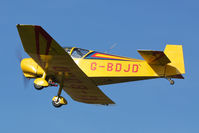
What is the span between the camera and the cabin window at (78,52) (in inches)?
579

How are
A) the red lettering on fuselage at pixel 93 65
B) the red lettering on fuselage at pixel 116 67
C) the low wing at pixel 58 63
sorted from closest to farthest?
the low wing at pixel 58 63
the red lettering on fuselage at pixel 116 67
the red lettering on fuselage at pixel 93 65

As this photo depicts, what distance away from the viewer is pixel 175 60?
1412 centimetres

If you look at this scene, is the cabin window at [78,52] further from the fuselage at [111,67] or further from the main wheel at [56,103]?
the main wheel at [56,103]

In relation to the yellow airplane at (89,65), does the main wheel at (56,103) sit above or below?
below

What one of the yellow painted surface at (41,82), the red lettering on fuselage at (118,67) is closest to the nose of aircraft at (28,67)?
the yellow painted surface at (41,82)

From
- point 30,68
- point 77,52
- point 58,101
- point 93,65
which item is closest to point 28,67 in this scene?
point 30,68

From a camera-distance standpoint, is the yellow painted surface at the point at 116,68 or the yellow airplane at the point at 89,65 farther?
the yellow painted surface at the point at 116,68

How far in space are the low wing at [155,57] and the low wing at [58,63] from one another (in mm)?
2549

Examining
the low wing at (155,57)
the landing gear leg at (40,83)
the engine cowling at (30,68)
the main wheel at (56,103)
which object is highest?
the low wing at (155,57)

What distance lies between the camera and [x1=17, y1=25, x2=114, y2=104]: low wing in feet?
41.0

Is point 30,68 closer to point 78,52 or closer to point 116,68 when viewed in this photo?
point 78,52

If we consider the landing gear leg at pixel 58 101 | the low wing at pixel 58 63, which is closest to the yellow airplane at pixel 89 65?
the low wing at pixel 58 63

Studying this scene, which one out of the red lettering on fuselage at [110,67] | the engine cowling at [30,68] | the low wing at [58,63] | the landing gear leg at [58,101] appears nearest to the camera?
the low wing at [58,63]

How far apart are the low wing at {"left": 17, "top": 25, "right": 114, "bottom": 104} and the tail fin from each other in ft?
10.8
